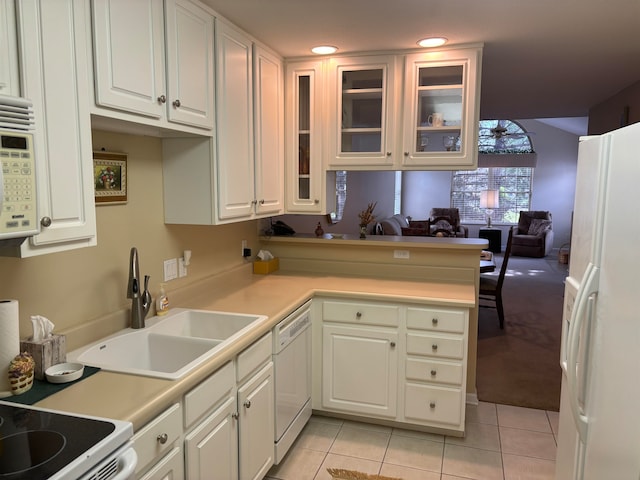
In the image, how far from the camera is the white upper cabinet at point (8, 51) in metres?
1.19

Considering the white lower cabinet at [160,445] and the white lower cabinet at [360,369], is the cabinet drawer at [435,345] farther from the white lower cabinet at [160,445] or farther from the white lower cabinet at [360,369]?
the white lower cabinet at [160,445]

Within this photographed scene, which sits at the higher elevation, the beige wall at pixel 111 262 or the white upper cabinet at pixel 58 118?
the white upper cabinet at pixel 58 118

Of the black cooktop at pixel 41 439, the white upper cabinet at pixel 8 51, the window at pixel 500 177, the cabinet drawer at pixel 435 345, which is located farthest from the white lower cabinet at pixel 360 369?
Answer: the window at pixel 500 177

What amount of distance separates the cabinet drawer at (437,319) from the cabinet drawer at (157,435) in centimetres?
161

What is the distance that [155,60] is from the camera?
1862 millimetres

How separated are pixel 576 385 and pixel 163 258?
6.43ft

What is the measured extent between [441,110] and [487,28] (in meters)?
0.57

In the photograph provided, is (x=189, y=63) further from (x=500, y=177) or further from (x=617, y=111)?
(x=500, y=177)

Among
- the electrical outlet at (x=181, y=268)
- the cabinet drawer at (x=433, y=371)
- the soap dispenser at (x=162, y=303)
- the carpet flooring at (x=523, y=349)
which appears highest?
the electrical outlet at (x=181, y=268)

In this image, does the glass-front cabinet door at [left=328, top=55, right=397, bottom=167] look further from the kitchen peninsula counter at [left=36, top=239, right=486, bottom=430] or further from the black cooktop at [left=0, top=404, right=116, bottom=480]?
the black cooktop at [left=0, top=404, right=116, bottom=480]

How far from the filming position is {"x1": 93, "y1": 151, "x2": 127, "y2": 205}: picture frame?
1.98 metres

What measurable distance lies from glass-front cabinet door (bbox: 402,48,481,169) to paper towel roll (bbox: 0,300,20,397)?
2.32m

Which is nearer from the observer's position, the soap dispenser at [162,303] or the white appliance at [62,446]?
the white appliance at [62,446]

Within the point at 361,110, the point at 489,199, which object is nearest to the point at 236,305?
the point at 361,110
